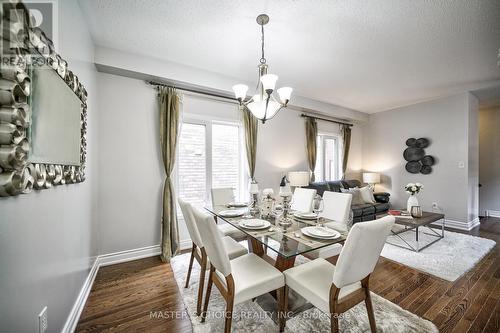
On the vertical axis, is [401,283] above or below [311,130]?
below

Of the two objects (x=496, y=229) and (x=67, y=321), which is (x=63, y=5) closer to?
(x=67, y=321)

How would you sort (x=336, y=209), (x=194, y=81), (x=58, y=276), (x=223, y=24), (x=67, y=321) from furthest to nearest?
1. (x=194, y=81)
2. (x=336, y=209)
3. (x=223, y=24)
4. (x=67, y=321)
5. (x=58, y=276)

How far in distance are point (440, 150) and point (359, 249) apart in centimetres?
491

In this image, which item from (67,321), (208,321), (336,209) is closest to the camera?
(67,321)

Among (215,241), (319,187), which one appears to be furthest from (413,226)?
(215,241)

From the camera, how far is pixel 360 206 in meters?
4.11

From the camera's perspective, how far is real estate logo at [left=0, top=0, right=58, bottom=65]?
764 mm

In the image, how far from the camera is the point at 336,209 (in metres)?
2.32

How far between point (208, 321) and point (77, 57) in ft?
8.41

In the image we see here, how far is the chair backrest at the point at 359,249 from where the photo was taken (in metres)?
1.17

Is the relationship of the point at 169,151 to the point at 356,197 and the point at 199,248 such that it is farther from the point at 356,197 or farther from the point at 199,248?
the point at 356,197

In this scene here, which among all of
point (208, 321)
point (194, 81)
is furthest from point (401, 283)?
point (194, 81)

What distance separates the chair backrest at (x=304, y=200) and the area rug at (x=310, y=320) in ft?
3.76

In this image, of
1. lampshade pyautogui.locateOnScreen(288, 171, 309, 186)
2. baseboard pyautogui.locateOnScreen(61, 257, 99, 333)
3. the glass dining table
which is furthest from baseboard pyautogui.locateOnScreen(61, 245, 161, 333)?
lampshade pyautogui.locateOnScreen(288, 171, 309, 186)
